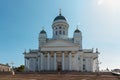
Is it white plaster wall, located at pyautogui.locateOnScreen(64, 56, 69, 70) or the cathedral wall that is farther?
the cathedral wall

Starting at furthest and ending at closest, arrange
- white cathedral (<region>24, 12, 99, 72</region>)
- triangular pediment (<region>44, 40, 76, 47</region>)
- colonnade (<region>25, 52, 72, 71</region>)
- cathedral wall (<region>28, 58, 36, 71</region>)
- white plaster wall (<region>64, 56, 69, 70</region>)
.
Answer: cathedral wall (<region>28, 58, 36, 71</region>)
white plaster wall (<region>64, 56, 69, 70</region>)
triangular pediment (<region>44, 40, 76, 47</region>)
white cathedral (<region>24, 12, 99, 72</region>)
colonnade (<region>25, 52, 72, 71</region>)

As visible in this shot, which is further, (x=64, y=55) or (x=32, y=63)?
(x=32, y=63)

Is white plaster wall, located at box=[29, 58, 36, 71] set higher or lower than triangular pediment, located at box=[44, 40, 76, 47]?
lower

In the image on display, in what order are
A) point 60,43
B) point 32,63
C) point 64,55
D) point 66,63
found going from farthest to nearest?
point 32,63 < point 66,63 < point 64,55 < point 60,43

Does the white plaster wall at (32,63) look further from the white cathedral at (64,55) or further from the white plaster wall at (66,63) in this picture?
the white plaster wall at (66,63)

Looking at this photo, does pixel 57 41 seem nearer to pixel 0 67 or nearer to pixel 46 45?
pixel 46 45

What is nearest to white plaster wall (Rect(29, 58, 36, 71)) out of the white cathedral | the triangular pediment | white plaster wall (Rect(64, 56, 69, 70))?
the white cathedral

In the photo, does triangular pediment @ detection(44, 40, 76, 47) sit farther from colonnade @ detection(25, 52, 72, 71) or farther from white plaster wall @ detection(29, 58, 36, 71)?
white plaster wall @ detection(29, 58, 36, 71)

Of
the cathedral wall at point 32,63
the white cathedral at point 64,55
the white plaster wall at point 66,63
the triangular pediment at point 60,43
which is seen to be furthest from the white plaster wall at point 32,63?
the white plaster wall at point 66,63

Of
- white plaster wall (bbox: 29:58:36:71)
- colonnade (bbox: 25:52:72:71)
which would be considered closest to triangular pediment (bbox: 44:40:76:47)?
colonnade (bbox: 25:52:72:71)

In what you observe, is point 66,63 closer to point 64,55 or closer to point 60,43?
point 64,55

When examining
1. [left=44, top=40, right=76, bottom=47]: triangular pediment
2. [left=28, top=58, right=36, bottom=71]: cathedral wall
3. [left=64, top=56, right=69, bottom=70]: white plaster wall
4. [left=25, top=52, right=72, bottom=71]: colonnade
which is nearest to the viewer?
[left=25, top=52, right=72, bottom=71]: colonnade

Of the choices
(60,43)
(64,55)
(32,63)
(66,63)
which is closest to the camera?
(60,43)

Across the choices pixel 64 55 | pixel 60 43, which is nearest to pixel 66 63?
pixel 64 55
